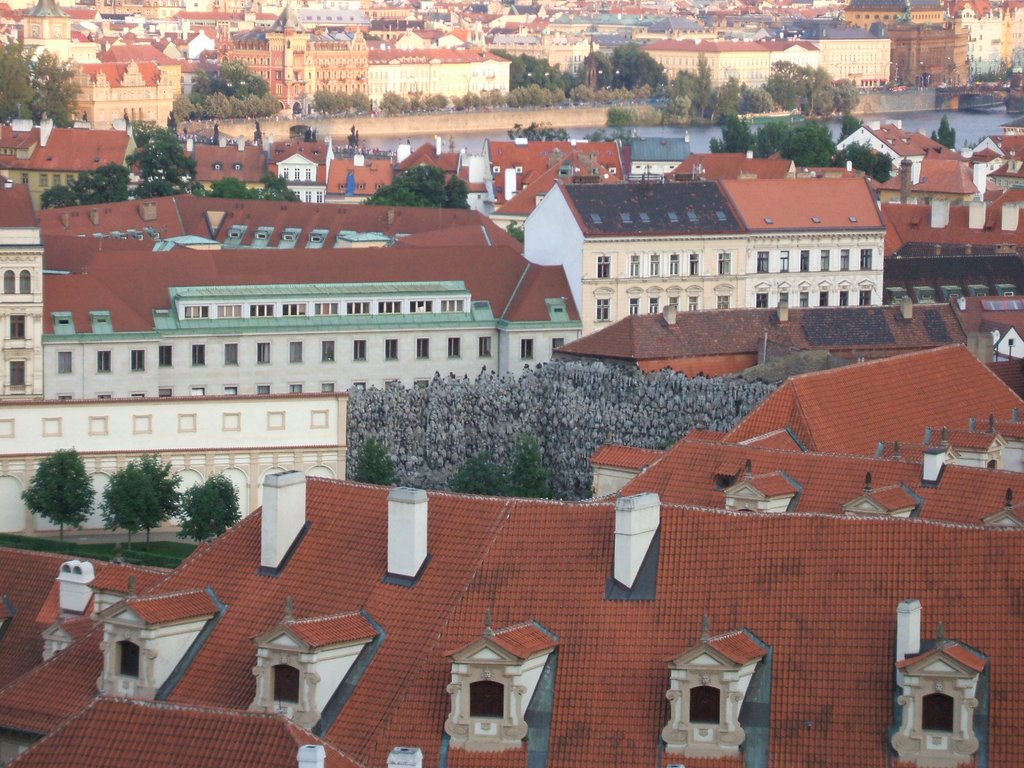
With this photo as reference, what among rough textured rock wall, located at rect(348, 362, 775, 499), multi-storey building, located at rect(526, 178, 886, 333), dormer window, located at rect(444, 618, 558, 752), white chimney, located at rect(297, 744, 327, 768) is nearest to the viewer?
white chimney, located at rect(297, 744, 327, 768)

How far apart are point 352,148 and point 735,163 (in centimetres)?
3821

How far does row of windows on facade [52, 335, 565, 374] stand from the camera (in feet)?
208

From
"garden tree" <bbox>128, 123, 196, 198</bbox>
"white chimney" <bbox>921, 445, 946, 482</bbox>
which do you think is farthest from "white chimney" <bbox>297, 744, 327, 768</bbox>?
"garden tree" <bbox>128, 123, 196, 198</bbox>

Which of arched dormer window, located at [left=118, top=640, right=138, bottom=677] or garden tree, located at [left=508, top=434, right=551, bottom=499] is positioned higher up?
arched dormer window, located at [left=118, top=640, right=138, bottom=677]

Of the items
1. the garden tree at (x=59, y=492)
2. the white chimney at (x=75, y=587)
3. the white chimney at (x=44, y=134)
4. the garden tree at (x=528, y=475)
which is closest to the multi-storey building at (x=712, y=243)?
the garden tree at (x=528, y=475)

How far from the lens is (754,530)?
2561 cm

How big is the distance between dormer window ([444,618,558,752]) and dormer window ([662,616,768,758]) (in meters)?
1.20

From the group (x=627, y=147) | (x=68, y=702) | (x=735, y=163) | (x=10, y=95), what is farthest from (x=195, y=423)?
(x=10, y=95)

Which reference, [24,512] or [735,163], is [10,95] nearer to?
[735,163]

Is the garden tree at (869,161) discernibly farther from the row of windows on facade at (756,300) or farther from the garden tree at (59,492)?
the garden tree at (59,492)

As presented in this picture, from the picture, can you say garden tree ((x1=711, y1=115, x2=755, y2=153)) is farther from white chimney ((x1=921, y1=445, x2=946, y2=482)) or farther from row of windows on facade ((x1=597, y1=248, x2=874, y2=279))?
white chimney ((x1=921, y1=445, x2=946, y2=482))

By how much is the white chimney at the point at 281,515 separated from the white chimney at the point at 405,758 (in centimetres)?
472

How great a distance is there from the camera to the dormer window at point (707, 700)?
79.3 feet

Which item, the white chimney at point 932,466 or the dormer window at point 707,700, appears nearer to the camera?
the dormer window at point 707,700
